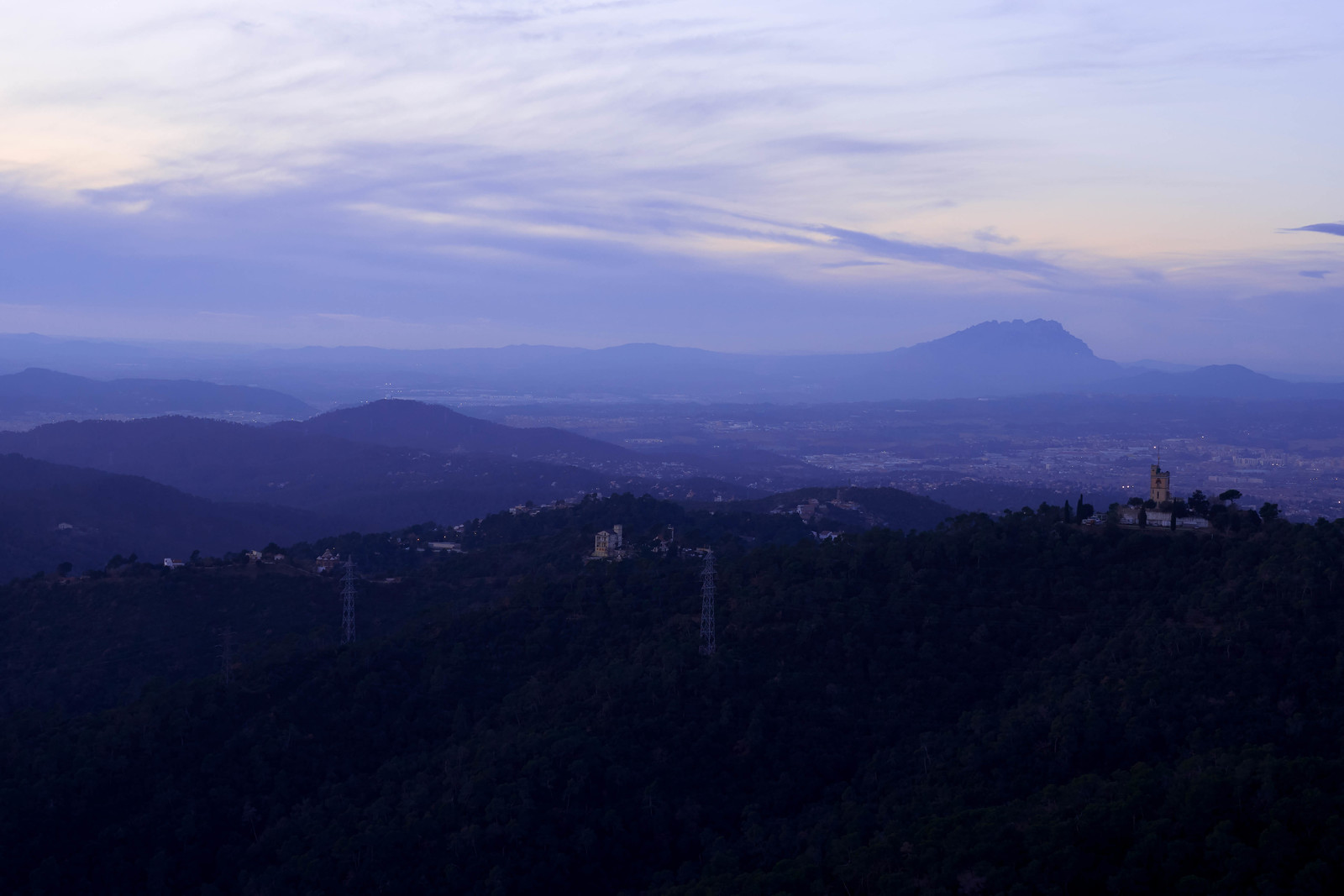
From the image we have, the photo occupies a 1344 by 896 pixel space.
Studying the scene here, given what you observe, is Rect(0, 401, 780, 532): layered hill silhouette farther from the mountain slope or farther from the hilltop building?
the hilltop building

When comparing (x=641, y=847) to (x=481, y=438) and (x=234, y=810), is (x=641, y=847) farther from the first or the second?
(x=481, y=438)

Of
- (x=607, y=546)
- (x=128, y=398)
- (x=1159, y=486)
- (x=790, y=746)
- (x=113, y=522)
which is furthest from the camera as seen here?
(x=128, y=398)

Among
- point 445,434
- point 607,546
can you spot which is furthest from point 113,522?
point 445,434

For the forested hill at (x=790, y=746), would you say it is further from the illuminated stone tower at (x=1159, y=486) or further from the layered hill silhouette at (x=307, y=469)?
the layered hill silhouette at (x=307, y=469)

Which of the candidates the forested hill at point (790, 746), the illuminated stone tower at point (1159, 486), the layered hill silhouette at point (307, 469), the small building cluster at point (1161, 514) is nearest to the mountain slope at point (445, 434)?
the layered hill silhouette at point (307, 469)

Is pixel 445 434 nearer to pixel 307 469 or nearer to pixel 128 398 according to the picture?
pixel 307 469

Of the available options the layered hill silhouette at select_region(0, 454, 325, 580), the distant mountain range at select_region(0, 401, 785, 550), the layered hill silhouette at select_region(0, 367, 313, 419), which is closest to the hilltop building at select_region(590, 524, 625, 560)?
the layered hill silhouette at select_region(0, 454, 325, 580)

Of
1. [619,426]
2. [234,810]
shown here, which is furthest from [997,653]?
[619,426]
